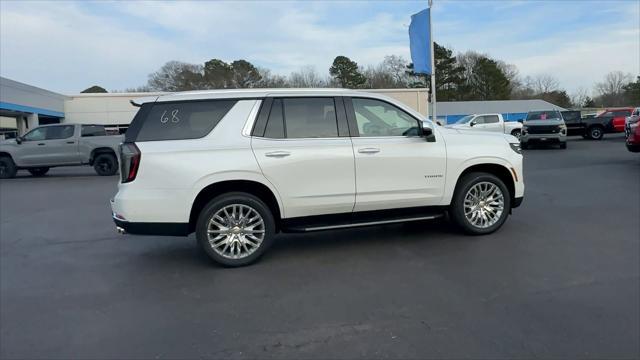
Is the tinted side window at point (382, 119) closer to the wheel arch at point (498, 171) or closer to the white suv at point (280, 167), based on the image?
the white suv at point (280, 167)

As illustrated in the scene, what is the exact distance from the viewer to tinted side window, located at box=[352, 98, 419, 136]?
18.9 ft

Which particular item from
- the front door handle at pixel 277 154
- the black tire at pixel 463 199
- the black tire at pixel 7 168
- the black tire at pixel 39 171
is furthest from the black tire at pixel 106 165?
the black tire at pixel 463 199

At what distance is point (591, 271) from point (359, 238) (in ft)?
8.86

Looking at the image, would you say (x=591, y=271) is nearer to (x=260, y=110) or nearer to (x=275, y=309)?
(x=275, y=309)

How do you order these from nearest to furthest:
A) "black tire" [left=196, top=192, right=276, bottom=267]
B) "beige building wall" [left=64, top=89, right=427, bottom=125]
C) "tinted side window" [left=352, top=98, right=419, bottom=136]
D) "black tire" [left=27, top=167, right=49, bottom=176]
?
"black tire" [left=196, top=192, right=276, bottom=267]
"tinted side window" [left=352, top=98, right=419, bottom=136]
"black tire" [left=27, top=167, right=49, bottom=176]
"beige building wall" [left=64, top=89, right=427, bottom=125]

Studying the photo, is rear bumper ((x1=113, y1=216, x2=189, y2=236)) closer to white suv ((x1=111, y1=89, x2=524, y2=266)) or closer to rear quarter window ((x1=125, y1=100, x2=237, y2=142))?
white suv ((x1=111, y1=89, x2=524, y2=266))

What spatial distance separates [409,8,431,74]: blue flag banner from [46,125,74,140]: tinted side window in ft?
47.9

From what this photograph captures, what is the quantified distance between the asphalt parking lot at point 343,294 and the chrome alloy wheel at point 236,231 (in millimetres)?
232

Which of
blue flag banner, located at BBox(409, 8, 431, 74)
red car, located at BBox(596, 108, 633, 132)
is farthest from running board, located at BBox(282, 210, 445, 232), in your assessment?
red car, located at BBox(596, 108, 633, 132)

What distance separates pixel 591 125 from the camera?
90.7 ft

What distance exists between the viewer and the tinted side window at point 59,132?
16.5m

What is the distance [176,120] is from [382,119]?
2439 mm

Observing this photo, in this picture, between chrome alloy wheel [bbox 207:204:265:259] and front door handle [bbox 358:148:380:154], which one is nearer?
chrome alloy wheel [bbox 207:204:265:259]

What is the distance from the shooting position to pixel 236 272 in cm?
512
